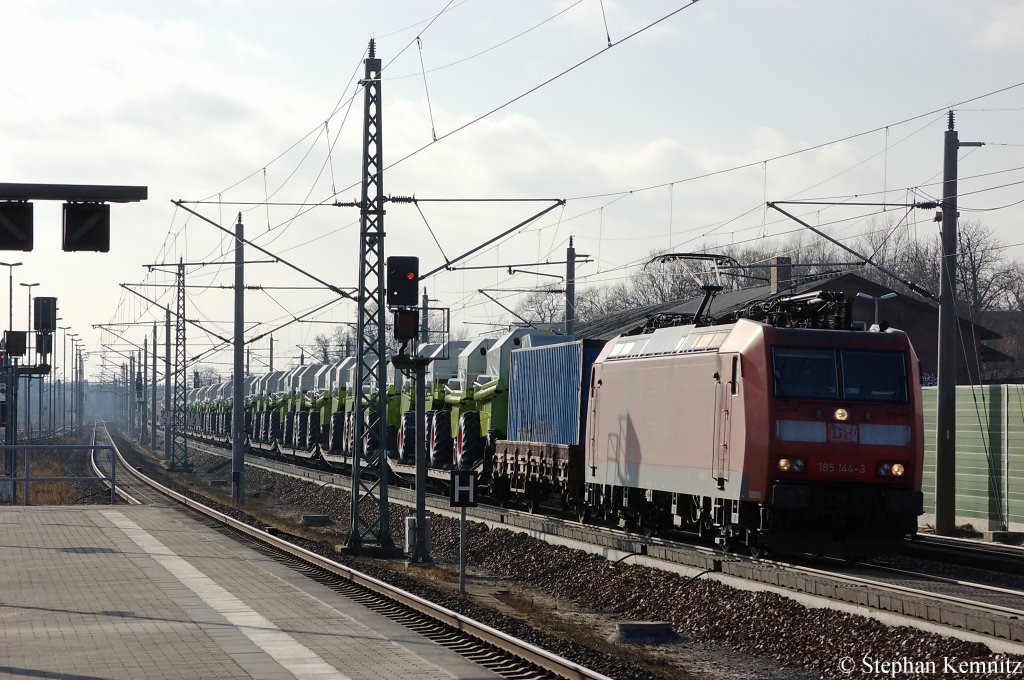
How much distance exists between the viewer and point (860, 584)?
48.1ft

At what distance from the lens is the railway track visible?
11.4 m

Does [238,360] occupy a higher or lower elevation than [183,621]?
higher

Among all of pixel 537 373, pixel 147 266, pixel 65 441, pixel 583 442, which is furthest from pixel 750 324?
pixel 65 441

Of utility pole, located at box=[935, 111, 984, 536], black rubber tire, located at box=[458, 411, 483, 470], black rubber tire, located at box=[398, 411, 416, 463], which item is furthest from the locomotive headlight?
black rubber tire, located at box=[398, 411, 416, 463]

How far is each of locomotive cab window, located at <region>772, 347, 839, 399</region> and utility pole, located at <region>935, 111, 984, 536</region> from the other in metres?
8.66

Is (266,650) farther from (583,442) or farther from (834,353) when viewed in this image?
(583,442)

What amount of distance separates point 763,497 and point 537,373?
11166 millimetres

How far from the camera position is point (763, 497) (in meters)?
16.0

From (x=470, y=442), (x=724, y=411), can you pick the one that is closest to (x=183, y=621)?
(x=724, y=411)

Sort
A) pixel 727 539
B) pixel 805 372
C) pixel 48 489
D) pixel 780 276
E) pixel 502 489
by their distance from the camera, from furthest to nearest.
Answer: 1. pixel 780 276
2. pixel 48 489
3. pixel 502 489
4. pixel 727 539
5. pixel 805 372

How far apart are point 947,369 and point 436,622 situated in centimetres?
1400

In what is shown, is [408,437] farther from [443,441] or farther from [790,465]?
[790,465]

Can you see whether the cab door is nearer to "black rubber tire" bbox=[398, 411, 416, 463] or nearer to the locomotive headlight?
the locomotive headlight

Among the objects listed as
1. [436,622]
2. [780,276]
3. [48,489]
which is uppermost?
[780,276]
